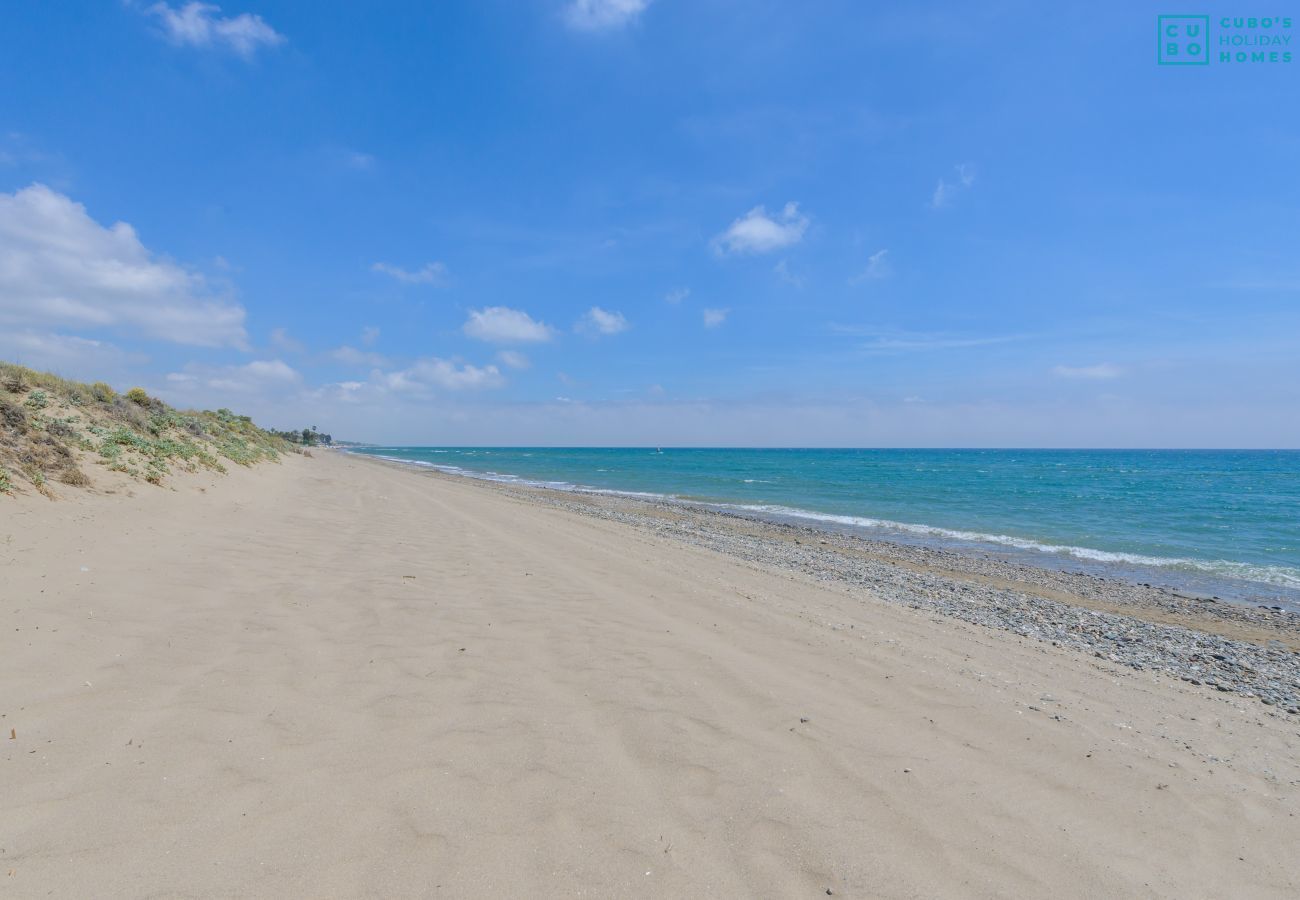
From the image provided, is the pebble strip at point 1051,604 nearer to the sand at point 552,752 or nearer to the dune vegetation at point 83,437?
the sand at point 552,752

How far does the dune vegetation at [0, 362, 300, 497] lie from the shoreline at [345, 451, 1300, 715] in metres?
13.9

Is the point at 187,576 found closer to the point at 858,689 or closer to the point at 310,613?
the point at 310,613

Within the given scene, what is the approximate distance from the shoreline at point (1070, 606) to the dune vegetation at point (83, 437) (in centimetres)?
1388

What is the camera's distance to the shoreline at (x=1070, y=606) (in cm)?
897

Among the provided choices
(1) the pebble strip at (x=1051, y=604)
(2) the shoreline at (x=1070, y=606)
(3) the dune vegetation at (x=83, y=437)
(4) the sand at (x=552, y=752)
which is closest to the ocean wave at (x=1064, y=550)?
(2) the shoreline at (x=1070, y=606)

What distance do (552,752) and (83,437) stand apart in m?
14.8

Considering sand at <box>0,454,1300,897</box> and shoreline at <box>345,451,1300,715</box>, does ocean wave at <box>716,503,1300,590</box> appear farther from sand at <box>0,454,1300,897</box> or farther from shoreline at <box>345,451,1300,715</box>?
sand at <box>0,454,1300,897</box>

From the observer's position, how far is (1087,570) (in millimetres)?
17578

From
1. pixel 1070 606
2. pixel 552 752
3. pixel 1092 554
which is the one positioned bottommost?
pixel 1092 554

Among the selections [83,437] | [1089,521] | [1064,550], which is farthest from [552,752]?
[1089,521]

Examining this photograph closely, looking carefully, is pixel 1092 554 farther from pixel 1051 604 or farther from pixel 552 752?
pixel 552 752

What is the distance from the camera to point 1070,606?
501 inches

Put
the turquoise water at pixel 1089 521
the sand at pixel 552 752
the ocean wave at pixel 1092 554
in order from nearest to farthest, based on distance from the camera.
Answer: the sand at pixel 552 752 < the ocean wave at pixel 1092 554 < the turquoise water at pixel 1089 521

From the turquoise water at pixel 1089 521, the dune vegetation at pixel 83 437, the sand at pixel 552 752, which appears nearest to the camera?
the sand at pixel 552 752
